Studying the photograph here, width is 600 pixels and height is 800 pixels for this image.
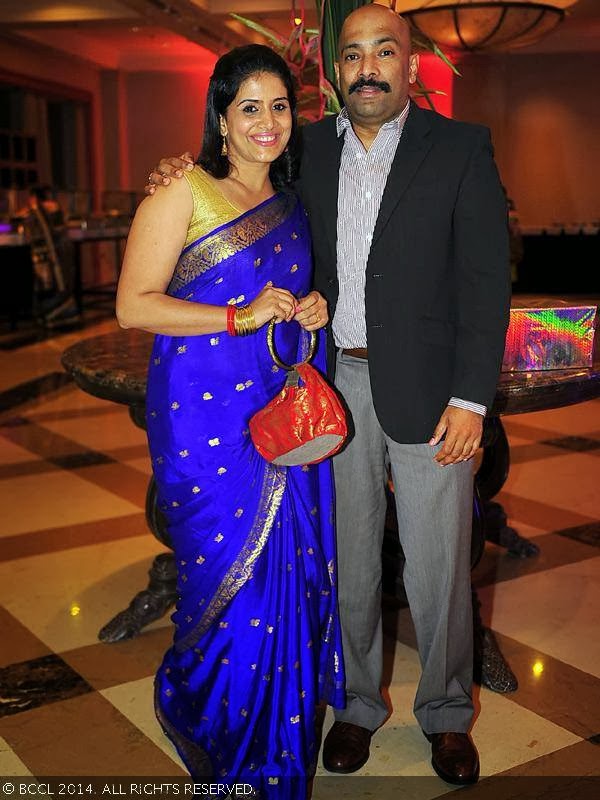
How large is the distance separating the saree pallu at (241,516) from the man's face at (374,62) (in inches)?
9.3

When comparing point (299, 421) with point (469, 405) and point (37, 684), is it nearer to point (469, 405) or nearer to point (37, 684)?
point (469, 405)

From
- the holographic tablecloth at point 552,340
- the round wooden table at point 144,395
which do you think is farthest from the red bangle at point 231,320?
the holographic tablecloth at point 552,340

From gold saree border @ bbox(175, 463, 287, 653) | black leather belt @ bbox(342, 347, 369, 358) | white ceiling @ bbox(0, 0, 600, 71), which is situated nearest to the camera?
gold saree border @ bbox(175, 463, 287, 653)

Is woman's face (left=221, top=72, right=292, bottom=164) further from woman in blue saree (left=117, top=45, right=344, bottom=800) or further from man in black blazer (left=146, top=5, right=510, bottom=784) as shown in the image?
man in black blazer (left=146, top=5, right=510, bottom=784)

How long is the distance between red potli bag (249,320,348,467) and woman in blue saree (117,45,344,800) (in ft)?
0.24

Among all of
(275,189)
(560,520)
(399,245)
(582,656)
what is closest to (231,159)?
(275,189)

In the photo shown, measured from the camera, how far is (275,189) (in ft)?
6.32

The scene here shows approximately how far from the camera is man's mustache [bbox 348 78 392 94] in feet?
5.84

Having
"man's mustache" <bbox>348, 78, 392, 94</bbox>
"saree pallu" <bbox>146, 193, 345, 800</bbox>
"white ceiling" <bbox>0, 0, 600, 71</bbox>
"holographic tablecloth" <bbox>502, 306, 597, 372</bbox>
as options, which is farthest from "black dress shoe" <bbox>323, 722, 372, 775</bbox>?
"white ceiling" <bbox>0, 0, 600, 71</bbox>

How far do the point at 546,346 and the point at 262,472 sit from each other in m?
0.80

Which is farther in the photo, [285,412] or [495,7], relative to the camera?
[495,7]

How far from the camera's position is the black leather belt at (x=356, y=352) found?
1940 mm

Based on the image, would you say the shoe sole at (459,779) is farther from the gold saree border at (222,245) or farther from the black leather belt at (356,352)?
the gold saree border at (222,245)

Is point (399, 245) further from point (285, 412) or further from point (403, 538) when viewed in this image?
point (403, 538)
